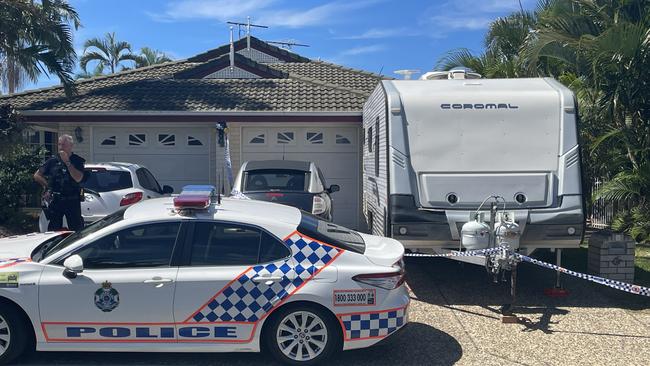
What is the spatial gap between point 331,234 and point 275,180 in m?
3.69

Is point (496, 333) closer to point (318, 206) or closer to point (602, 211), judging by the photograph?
point (318, 206)

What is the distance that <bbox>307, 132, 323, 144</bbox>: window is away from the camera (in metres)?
13.1

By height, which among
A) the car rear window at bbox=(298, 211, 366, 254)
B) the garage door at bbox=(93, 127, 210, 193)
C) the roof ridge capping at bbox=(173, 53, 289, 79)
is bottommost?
the car rear window at bbox=(298, 211, 366, 254)

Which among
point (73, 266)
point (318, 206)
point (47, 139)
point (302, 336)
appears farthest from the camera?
point (47, 139)

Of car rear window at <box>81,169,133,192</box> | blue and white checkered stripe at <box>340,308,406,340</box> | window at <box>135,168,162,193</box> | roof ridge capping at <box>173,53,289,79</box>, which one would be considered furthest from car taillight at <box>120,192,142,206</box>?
roof ridge capping at <box>173,53,289,79</box>

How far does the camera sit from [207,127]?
13.2 meters

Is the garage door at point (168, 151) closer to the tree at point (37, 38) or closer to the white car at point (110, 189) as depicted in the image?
the tree at point (37, 38)

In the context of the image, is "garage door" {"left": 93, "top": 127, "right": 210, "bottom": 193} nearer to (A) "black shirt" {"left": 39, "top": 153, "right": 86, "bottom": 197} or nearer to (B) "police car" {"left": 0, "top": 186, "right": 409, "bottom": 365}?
(A) "black shirt" {"left": 39, "top": 153, "right": 86, "bottom": 197}

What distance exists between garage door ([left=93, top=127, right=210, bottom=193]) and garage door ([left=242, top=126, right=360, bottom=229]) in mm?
1033

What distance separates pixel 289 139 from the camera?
1307 cm

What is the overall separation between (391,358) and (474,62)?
34.9ft

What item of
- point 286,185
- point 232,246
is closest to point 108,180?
point 286,185

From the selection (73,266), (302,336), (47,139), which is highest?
(47,139)

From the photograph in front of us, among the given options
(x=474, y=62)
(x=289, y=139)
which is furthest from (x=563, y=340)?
(x=474, y=62)
